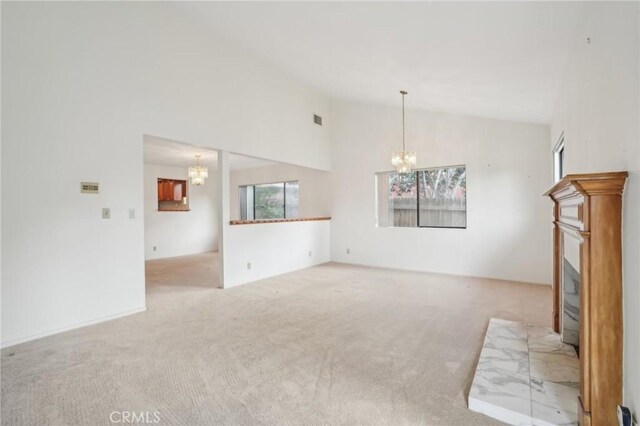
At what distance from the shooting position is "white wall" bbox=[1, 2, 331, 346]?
2.86m

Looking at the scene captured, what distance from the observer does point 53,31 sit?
3064 millimetres

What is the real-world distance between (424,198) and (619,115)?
184 inches

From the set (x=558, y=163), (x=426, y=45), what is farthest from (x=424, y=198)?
(x=426, y=45)

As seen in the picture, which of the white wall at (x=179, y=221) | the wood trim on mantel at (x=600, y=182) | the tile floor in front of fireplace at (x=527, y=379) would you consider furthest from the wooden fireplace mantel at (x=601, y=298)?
the white wall at (x=179, y=221)

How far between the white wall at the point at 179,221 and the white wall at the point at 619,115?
8424 mm

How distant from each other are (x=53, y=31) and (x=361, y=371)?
4.27 metres

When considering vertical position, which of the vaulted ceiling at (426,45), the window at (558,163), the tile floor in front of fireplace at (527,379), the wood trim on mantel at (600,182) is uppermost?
the vaulted ceiling at (426,45)

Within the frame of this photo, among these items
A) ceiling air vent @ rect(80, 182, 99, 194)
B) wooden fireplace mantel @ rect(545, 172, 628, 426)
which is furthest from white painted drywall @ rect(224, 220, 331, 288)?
wooden fireplace mantel @ rect(545, 172, 628, 426)

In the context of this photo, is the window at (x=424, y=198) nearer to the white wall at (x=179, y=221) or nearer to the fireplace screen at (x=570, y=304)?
the fireplace screen at (x=570, y=304)

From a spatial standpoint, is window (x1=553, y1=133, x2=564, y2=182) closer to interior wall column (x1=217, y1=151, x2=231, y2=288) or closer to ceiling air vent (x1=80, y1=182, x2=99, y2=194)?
interior wall column (x1=217, y1=151, x2=231, y2=288)

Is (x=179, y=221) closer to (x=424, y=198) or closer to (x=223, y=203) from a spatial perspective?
(x=223, y=203)

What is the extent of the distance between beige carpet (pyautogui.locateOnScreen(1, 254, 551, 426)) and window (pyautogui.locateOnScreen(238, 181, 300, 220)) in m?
Result: 4.29

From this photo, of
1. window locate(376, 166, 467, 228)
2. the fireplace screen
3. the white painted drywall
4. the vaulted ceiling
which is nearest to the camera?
the vaulted ceiling

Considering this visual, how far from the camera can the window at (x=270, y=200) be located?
8.44 m
